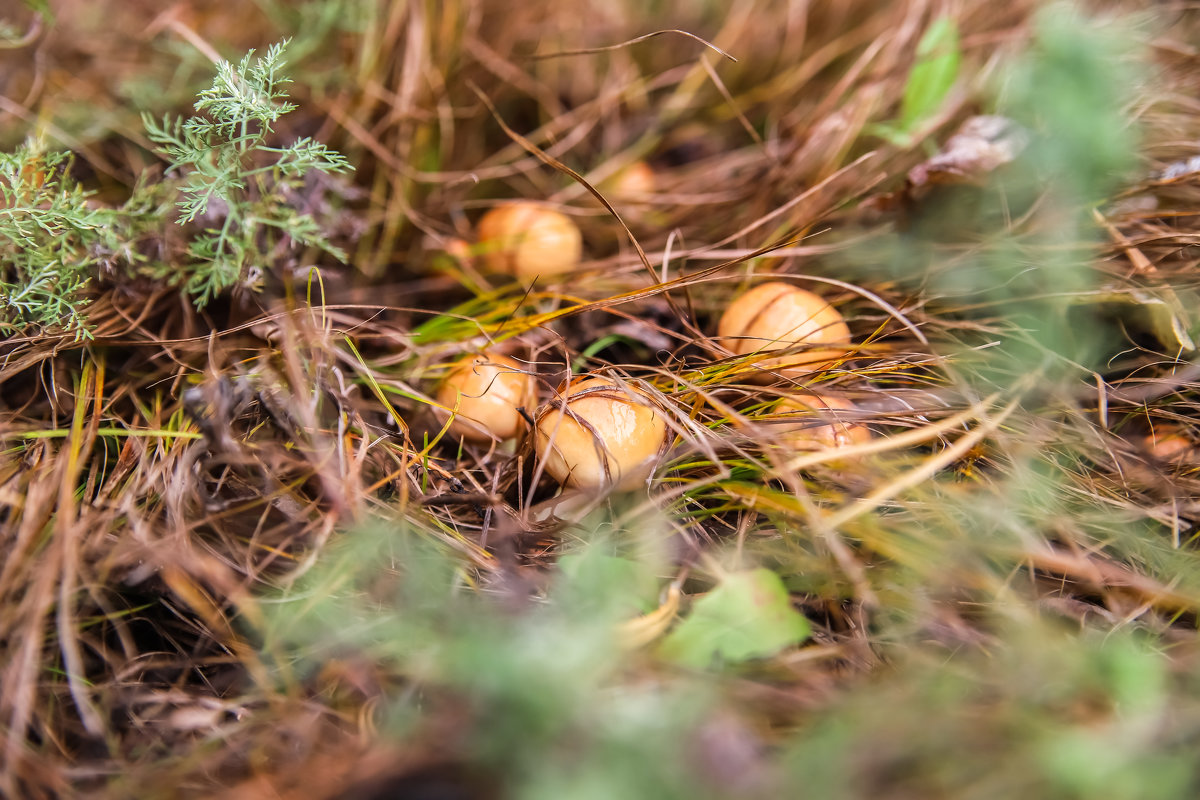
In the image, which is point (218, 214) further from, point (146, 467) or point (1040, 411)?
point (1040, 411)

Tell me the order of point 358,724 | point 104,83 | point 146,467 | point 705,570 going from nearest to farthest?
point 358,724 < point 705,570 < point 146,467 < point 104,83

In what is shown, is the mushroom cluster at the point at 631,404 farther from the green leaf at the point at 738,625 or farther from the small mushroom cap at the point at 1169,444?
the small mushroom cap at the point at 1169,444

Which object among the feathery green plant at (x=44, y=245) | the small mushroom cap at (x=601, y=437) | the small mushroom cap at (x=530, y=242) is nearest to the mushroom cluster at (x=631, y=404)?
the small mushroom cap at (x=601, y=437)

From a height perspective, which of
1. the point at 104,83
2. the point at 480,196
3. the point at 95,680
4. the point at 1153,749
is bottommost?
the point at 95,680

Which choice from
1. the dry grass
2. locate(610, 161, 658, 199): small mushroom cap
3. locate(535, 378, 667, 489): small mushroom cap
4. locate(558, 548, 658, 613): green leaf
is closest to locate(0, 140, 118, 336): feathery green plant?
the dry grass

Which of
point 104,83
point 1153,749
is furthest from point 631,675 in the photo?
point 104,83

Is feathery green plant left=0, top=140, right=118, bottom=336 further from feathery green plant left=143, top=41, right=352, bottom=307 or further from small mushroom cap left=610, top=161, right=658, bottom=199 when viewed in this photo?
small mushroom cap left=610, top=161, right=658, bottom=199

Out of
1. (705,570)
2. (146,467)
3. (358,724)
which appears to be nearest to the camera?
(358,724)

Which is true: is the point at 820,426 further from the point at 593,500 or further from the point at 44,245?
the point at 44,245
